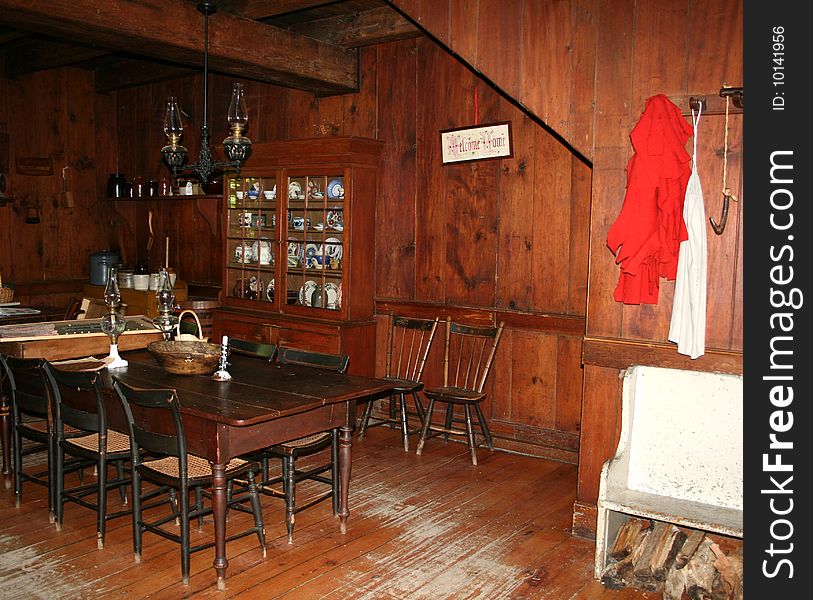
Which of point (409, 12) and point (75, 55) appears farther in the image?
point (75, 55)

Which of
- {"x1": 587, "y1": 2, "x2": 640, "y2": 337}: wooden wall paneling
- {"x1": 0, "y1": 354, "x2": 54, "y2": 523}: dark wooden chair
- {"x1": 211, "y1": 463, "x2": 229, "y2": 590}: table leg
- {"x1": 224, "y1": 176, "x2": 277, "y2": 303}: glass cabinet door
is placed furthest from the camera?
{"x1": 224, "y1": 176, "x2": 277, "y2": 303}: glass cabinet door

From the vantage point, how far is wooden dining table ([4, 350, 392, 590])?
10.4 ft

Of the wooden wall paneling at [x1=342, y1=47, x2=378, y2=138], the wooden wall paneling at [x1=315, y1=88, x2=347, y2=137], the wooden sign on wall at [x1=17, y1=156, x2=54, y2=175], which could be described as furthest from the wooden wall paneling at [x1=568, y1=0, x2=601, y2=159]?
the wooden sign on wall at [x1=17, y1=156, x2=54, y2=175]

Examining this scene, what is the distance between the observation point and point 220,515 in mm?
3201

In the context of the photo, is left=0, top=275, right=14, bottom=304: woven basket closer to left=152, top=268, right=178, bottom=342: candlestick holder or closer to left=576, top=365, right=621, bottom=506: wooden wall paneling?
left=152, top=268, right=178, bottom=342: candlestick holder

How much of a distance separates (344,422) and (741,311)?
186 centimetres

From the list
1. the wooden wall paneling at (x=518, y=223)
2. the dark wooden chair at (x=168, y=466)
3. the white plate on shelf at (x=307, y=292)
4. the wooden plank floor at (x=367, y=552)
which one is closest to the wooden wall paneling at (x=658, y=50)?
the wooden wall paneling at (x=518, y=223)

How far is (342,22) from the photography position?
18.9ft

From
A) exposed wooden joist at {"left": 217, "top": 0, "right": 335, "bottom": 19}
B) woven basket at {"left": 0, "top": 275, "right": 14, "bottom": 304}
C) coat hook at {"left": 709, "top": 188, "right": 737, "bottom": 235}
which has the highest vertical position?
exposed wooden joist at {"left": 217, "top": 0, "right": 335, "bottom": 19}

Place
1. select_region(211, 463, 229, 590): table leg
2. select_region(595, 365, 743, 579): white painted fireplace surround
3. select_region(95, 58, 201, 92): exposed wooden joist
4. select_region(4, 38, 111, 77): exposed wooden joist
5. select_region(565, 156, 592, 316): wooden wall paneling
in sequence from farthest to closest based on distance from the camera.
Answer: select_region(95, 58, 201, 92): exposed wooden joist → select_region(4, 38, 111, 77): exposed wooden joist → select_region(565, 156, 592, 316): wooden wall paneling → select_region(595, 365, 743, 579): white painted fireplace surround → select_region(211, 463, 229, 590): table leg

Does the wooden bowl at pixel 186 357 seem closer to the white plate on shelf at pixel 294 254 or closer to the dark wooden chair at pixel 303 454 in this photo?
the dark wooden chair at pixel 303 454

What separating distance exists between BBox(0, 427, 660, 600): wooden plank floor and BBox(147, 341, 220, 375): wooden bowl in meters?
0.80

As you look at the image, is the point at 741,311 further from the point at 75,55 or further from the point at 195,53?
the point at 75,55
